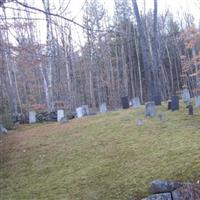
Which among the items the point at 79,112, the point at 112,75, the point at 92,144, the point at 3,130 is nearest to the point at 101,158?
the point at 92,144

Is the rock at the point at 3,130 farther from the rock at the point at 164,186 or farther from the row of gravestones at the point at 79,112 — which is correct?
the rock at the point at 164,186

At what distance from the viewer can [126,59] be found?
97.2 feet

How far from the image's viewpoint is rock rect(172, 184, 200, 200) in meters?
4.59

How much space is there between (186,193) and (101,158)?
82.9 inches

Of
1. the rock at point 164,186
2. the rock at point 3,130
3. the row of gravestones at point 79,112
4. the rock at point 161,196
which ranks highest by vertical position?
the row of gravestones at point 79,112

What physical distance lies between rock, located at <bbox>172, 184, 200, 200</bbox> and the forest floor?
25 cm

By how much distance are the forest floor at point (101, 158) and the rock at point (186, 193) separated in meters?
0.25

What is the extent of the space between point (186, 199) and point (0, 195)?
109 inches

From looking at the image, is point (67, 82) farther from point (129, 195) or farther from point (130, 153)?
point (129, 195)

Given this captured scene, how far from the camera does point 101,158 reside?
6.43 m

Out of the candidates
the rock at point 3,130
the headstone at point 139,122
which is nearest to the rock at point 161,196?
the headstone at point 139,122

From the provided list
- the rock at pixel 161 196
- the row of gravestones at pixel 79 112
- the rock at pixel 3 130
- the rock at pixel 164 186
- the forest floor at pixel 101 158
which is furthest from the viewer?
the row of gravestones at pixel 79 112

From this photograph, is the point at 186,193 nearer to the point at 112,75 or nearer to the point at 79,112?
the point at 79,112

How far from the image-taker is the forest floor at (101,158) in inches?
204
